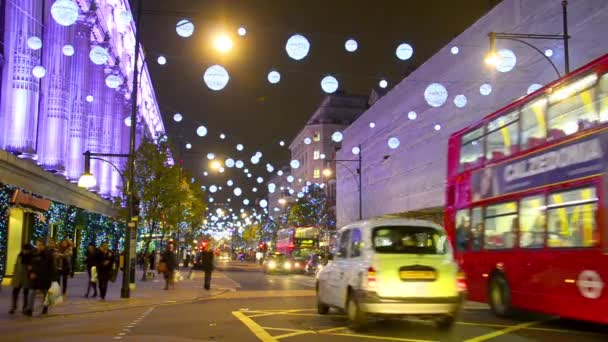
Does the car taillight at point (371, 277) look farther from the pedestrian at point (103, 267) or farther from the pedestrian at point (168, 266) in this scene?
the pedestrian at point (168, 266)

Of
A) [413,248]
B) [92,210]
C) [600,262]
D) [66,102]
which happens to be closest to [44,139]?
[66,102]

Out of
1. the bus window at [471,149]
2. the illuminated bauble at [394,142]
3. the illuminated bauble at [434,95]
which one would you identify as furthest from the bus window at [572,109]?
the illuminated bauble at [394,142]

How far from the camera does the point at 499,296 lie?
14984mm

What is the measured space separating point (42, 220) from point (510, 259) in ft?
72.9

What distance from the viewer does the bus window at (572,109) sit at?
11.9 meters

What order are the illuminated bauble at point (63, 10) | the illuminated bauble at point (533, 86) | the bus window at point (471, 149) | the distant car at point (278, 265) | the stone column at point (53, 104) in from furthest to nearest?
the distant car at point (278, 265) < the stone column at point (53, 104) < the illuminated bauble at point (533, 86) < the illuminated bauble at point (63, 10) < the bus window at point (471, 149)

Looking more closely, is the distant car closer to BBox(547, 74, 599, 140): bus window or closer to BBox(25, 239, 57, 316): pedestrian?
BBox(25, 239, 57, 316): pedestrian

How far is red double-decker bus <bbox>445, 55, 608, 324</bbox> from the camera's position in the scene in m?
11.5

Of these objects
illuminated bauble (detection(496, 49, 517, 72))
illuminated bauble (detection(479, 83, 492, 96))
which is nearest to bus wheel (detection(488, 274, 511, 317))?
illuminated bauble (detection(496, 49, 517, 72))

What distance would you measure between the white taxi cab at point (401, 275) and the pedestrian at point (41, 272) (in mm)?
7116

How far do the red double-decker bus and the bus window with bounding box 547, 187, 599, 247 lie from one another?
2cm

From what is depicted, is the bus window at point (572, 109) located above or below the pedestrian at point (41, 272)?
above

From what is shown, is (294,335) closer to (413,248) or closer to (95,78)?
(413,248)

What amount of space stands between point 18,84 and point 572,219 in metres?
23.1
